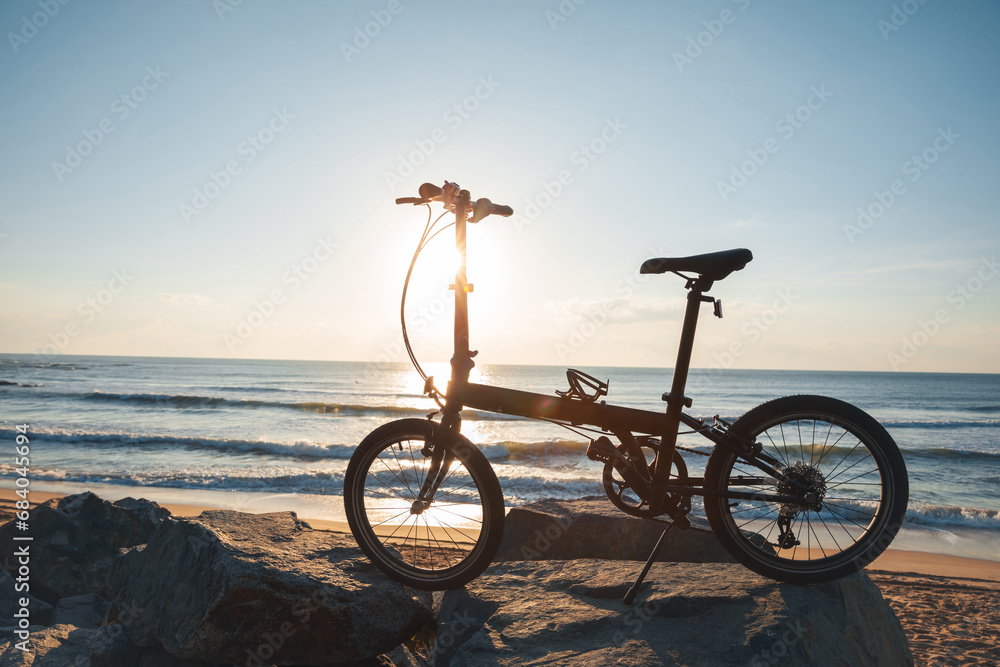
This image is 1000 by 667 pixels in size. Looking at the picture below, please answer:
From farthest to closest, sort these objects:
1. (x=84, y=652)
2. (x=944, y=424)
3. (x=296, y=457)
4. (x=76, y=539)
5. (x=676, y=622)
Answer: (x=944, y=424) < (x=296, y=457) < (x=76, y=539) < (x=84, y=652) < (x=676, y=622)

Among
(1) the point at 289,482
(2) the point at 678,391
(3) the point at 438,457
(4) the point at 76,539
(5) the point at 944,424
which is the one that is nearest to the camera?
(2) the point at 678,391

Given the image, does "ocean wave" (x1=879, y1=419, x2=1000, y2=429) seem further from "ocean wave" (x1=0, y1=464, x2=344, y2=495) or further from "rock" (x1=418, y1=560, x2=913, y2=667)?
"rock" (x1=418, y1=560, x2=913, y2=667)

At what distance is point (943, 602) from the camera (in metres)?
5.41

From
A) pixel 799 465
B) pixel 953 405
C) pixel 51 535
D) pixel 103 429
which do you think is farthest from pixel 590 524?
pixel 953 405

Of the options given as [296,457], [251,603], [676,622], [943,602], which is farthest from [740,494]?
[296,457]

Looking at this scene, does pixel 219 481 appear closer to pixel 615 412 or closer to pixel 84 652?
pixel 84 652

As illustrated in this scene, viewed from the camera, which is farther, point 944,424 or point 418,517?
point 944,424

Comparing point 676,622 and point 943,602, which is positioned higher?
point 676,622

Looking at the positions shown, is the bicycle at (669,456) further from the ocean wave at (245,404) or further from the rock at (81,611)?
the ocean wave at (245,404)

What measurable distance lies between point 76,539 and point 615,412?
528 centimetres

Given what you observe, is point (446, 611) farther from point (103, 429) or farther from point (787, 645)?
point (103, 429)

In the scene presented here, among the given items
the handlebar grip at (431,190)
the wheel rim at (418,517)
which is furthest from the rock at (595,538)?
the handlebar grip at (431,190)

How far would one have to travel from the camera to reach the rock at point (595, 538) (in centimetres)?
433

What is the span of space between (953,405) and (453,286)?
4573 centimetres
